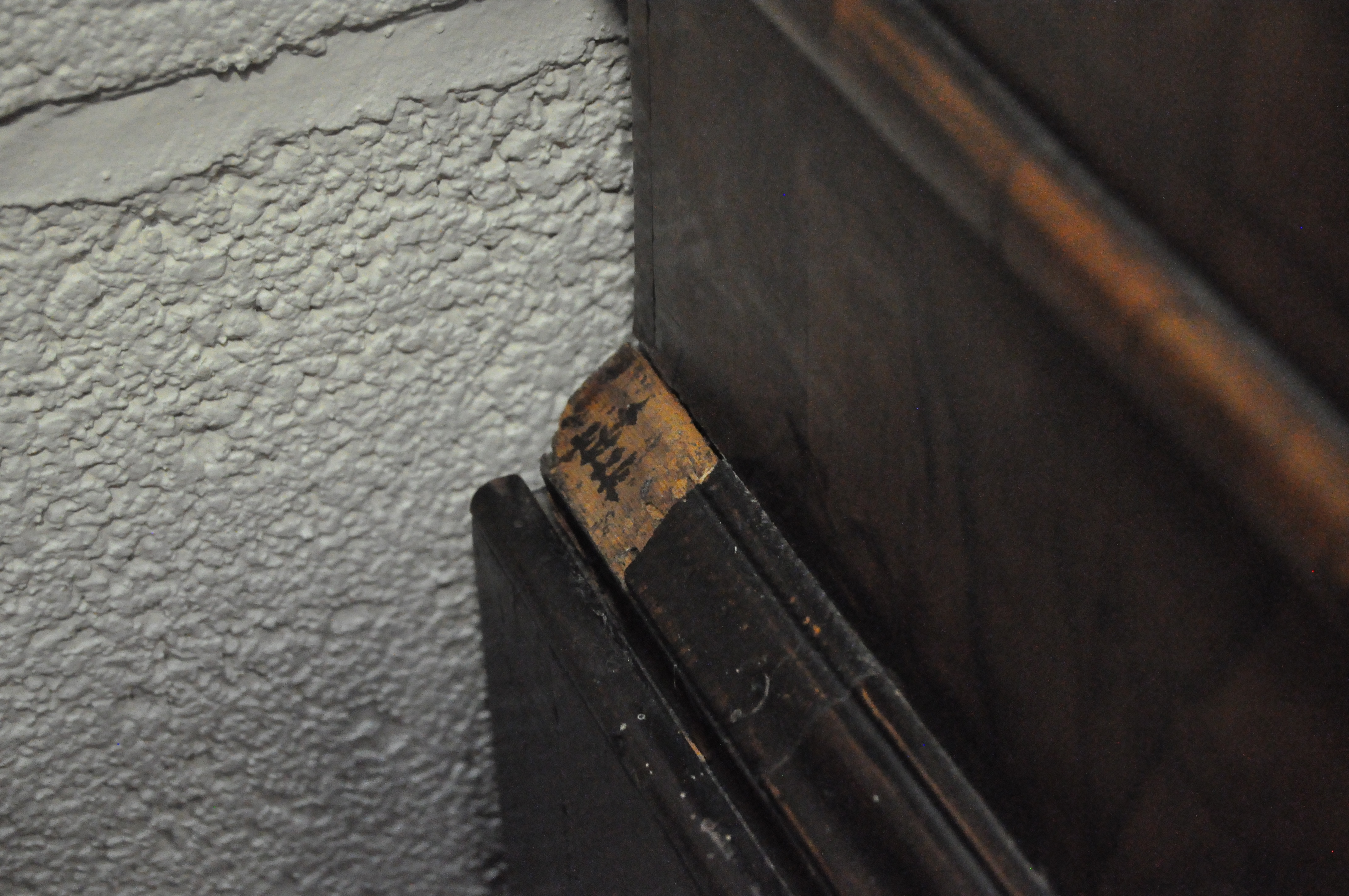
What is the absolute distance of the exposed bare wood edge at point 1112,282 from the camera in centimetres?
30

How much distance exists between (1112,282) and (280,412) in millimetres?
429

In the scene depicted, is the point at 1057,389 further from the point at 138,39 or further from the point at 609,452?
the point at 138,39

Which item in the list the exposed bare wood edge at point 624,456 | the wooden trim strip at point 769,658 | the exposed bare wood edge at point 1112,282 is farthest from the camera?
the exposed bare wood edge at point 624,456

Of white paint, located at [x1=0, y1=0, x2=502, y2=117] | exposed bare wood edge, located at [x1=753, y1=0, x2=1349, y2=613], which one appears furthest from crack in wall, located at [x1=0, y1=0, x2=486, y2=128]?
exposed bare wood edge, located at [x1=753, y1=0, x2=1349, y2=613]

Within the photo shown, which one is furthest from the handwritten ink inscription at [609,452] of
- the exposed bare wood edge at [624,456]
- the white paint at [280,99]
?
the white paint at [280,99]

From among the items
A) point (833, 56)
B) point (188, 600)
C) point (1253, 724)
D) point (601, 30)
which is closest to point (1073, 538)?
point (1253, 724)

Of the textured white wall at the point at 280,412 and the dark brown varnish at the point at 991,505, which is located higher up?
the textured white wall at the point at 280,412

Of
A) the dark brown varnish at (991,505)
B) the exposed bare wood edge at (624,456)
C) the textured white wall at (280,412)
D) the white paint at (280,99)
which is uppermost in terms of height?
the white paint at (280,99)

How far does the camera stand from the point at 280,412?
615mm

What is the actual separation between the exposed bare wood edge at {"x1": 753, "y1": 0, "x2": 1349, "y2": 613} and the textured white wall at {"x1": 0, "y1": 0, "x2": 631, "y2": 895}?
0.23 meters

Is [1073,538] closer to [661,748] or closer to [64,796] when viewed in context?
[661,748]

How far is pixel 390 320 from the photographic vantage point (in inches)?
24.2

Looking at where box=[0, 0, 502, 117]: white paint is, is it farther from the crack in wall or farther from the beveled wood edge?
the beveled wood edge

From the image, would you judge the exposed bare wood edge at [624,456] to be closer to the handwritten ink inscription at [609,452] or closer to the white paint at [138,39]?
the handwritten ink inscription at [609,452]
